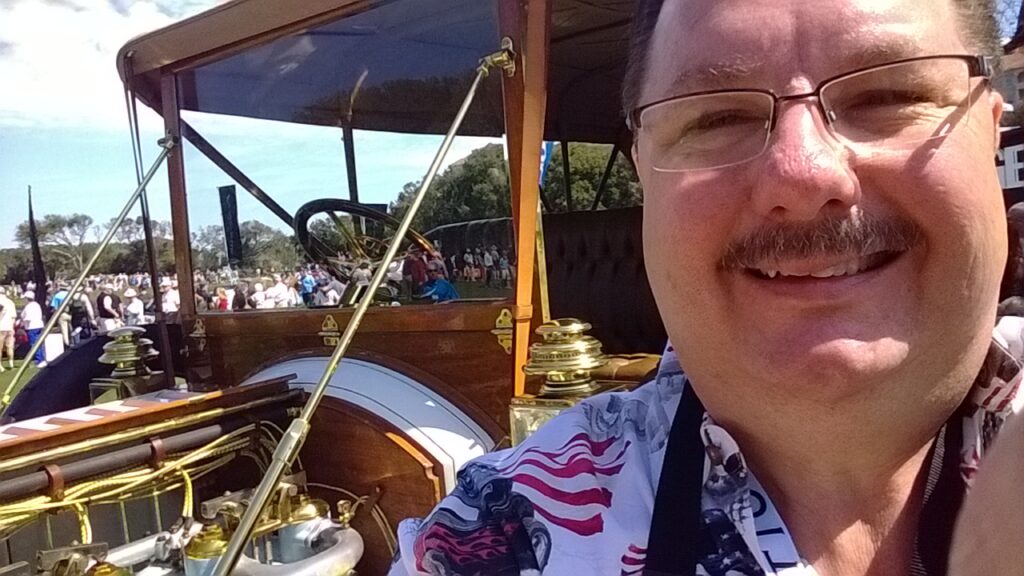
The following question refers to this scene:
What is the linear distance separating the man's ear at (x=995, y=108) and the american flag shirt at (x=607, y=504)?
0.21 metres

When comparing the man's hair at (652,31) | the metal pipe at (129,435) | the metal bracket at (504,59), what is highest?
the metal bracket at (504,59)

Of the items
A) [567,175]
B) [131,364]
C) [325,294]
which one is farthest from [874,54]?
[567,175]

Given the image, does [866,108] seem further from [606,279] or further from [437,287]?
[606,279]

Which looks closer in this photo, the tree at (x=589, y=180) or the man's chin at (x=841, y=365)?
the man's chin at (x=841, y=365)

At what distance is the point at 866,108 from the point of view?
2.74 ft

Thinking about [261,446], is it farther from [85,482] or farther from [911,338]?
[911,338]

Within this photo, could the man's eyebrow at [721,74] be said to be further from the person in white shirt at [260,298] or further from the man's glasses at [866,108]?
the person in white shirt at [260,298]

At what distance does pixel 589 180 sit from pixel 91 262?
219cm

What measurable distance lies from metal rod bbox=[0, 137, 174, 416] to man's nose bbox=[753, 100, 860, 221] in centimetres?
233

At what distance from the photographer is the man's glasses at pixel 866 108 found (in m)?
0.82

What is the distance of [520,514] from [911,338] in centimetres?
41

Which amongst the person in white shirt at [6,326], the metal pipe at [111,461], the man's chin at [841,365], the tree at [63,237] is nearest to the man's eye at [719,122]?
the man's chin at [841,365]

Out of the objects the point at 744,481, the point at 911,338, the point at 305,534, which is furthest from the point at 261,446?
the point at 911,338

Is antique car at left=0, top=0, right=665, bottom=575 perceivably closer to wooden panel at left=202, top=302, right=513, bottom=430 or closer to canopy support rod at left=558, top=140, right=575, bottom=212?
wooden panel at left=202, top=302, right=513, bottom=430
